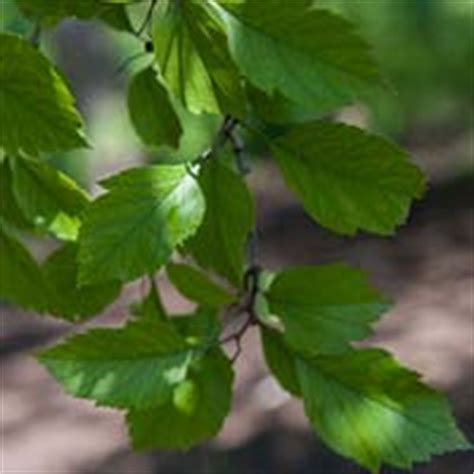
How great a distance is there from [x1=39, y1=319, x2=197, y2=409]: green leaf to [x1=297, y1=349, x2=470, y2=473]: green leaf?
60 millimetres

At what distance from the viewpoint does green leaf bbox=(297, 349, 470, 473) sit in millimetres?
596

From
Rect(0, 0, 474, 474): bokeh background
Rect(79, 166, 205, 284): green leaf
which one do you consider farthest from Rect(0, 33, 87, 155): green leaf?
Rect(0, 0, 474, 474): bokeh background

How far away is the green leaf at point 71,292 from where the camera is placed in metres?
0.70

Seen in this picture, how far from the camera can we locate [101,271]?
1.90 feet

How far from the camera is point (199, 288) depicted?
27.4 inches

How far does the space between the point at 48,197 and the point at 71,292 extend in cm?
5

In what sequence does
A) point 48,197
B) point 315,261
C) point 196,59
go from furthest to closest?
point 315,261 < point 48,197 < point 196,59

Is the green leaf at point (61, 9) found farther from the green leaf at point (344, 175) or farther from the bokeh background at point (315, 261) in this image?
the bokeh background at point (315, 261)

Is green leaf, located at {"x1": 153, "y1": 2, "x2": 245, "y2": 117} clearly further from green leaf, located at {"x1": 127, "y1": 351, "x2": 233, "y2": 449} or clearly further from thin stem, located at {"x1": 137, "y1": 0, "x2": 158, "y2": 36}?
green leaf, located at {"x1": 127, "y1": 351, "x2": 233, "y2": 449}

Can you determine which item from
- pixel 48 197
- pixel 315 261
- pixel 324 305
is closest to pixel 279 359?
pixel 324 305

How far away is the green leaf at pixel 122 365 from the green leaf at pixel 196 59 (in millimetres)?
116

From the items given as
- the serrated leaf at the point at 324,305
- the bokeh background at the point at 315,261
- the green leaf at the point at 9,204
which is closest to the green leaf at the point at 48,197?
the green leaf at the point at 9,204

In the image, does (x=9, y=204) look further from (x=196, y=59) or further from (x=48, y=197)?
(x=196, y=59)

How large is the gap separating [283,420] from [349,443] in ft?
9.13
